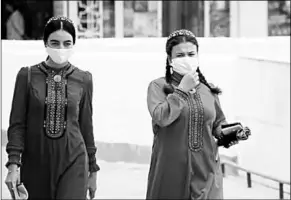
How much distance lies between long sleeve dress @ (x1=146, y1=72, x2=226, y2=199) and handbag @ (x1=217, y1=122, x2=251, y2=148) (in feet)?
0.10

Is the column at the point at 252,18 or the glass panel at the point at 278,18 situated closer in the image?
the column at the point at 252,18

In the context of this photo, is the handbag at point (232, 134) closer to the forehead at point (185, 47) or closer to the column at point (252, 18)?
the forehead at point (185, 47)

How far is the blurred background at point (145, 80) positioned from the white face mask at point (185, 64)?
2.73 ft

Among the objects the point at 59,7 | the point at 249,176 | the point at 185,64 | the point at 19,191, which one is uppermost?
the point at 59,7

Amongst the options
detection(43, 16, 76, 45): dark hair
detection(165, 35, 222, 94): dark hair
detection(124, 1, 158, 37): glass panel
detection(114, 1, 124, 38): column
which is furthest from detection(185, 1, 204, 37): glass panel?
detection(43, 16, 76, 45): dark hair

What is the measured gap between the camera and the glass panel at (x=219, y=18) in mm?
7926

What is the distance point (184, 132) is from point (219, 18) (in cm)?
510

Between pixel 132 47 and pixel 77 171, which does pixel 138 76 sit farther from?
pixel 77 171

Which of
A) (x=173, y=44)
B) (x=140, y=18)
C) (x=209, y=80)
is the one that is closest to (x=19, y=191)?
(x=173, y=44)

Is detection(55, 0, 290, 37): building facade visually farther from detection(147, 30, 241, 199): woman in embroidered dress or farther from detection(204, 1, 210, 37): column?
detection(147, 30, 241, 199): woman in embroidered dress

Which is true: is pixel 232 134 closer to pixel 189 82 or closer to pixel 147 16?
pixel 189 82

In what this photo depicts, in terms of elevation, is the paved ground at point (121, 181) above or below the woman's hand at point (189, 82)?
below

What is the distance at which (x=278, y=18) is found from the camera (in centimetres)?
812

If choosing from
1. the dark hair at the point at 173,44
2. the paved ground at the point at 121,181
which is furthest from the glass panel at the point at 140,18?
the dark hair at the point at 173,44
